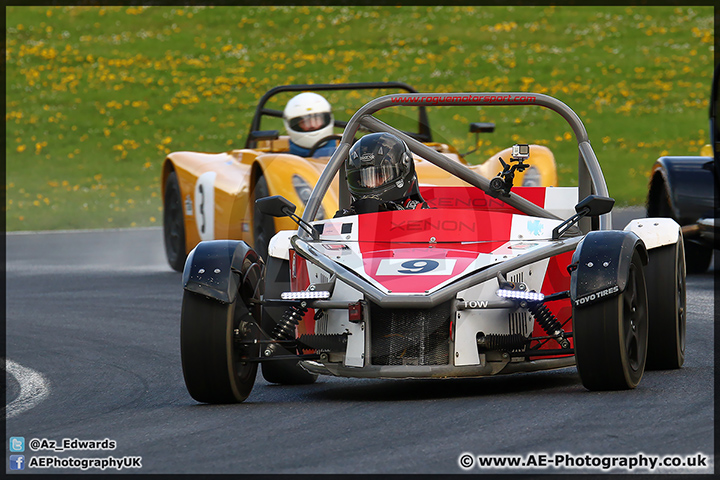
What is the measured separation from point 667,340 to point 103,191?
2333cm

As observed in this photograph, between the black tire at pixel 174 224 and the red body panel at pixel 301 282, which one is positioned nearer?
the red body panel at pixel 301 282

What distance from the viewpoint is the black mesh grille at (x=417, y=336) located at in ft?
19.6

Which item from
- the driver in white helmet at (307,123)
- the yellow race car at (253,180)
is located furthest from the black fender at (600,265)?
the driver in white helmet at (307,123)

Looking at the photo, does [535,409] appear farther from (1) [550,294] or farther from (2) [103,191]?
(2) [103,191]

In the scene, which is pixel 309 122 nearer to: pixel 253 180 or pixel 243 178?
pixel 243 178

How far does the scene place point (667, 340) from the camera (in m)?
6.77

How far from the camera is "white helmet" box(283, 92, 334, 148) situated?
13.4 m

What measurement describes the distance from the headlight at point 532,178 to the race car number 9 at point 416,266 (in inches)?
245

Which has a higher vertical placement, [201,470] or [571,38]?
[571,38]

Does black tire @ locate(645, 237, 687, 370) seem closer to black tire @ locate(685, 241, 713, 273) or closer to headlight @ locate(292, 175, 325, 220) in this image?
headlight @ locate(292, 175, 325, 220)

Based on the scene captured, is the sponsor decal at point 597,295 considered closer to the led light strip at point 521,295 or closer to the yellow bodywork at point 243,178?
the led light strip at point 521,295

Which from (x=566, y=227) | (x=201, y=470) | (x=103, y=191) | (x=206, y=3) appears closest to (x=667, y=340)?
(x=566, y=227)

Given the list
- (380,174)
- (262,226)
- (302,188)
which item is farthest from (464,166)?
(262,226)

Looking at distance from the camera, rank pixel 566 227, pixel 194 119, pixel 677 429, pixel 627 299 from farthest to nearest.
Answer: pixel 194 119, pixel 566 227, pixel 627 299, pixel 677 429
